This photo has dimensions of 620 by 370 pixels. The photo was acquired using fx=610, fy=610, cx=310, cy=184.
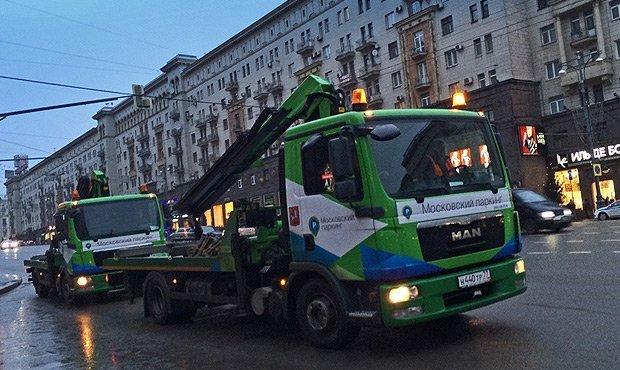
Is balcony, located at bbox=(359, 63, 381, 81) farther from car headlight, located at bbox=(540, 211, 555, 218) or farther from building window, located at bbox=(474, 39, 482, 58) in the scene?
car headlight, located at bbox=(540, 211, 555, 218)

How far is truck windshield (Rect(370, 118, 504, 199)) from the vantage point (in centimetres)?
628

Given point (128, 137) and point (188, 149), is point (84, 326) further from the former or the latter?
point (128, 137)

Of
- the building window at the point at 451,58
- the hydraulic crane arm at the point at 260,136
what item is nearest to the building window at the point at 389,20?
the building window at the point at 451,58

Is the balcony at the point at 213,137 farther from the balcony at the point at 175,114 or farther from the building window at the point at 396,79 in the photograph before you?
the building window at the point at 396,79

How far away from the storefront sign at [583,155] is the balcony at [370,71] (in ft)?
52.9

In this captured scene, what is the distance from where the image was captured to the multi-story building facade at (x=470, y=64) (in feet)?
123

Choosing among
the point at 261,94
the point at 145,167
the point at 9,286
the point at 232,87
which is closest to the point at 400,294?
the point at 9,286

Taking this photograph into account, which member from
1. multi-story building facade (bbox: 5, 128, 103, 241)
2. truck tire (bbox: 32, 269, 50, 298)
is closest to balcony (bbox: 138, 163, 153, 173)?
multi-story building facade (bbox: 5, 128, 103, 241)

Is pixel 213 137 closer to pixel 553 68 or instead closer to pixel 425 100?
pixel 425 100

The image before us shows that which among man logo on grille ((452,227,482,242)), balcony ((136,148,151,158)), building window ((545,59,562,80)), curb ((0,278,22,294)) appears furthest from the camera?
balcony ((136,148,151,158))

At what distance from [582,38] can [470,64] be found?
7589 mm

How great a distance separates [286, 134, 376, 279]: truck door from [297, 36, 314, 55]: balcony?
51626 mm

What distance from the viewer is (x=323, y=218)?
675cm

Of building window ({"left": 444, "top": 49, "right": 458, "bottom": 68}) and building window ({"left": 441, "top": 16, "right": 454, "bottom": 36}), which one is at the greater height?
building window ({"left": 441, "top": 16, "right": 454, "bottom": 36})
